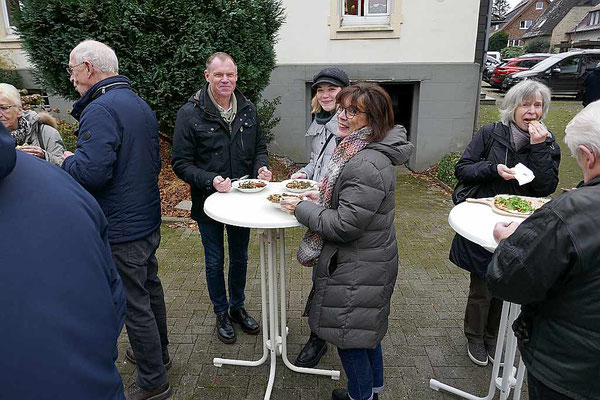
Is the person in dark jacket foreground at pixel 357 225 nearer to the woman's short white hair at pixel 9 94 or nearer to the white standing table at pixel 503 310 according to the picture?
the white standing table at pixel 503 310

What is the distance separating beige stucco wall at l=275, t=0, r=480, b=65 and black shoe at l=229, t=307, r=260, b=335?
5.85 m

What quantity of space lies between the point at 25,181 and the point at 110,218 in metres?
1.34

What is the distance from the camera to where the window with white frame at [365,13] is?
784cm

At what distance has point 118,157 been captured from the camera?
2.23m

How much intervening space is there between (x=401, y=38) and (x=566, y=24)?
51266 millimetres

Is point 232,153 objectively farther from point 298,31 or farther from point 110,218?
point 298,31

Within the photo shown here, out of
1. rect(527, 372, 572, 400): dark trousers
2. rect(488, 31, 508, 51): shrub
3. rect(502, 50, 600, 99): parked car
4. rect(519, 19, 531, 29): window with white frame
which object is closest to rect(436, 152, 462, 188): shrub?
rect(527, 372, 572, 400): dark trousers

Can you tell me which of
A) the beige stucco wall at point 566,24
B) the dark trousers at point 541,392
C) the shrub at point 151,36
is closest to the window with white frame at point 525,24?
the beige stucco wall at point 566,24

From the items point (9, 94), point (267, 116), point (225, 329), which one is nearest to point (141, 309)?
point (225, 329)

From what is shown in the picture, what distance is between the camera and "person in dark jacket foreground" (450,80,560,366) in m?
2.52

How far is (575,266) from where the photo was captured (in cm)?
134

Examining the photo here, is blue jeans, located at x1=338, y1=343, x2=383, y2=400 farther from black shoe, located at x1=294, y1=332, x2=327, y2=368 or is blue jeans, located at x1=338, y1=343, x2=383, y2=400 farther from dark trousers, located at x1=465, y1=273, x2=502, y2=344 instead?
dark trousers, located at x1=465, y1=273, x2=502, y2=344

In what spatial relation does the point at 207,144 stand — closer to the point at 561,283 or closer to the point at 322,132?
the point at 322,132

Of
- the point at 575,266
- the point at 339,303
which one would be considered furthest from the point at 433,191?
the point at 575,266
